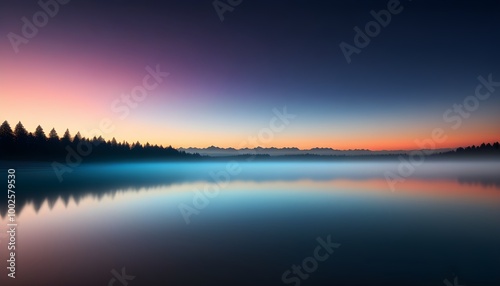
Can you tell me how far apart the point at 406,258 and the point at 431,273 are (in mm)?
1825

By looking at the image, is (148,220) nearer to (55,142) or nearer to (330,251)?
(330,251)

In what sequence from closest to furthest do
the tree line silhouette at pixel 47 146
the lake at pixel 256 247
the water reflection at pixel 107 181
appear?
1. the lake at pixel 256 247
2. the water reflection at pixel 107 181
3. the tree line silhouette at pixel 47 146

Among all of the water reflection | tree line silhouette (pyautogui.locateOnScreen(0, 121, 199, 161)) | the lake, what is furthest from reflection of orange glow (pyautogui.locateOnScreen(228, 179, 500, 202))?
tree line silhouette (pyautogui.locateOnScreen(0, 121, 199, 161))

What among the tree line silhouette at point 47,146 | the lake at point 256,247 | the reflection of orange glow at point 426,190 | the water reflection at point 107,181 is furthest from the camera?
the tree line silhouette at point 47,146

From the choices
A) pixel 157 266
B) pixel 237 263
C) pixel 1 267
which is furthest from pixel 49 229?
pixel 237 263

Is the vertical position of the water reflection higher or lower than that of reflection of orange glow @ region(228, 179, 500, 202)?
higher

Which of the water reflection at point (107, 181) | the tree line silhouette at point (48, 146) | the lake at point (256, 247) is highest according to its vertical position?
the tree line silhouette at point (48, 146)

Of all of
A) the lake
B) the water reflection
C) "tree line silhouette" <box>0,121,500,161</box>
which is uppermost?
"tree line silhouette" <box>0,121,500,161</box>

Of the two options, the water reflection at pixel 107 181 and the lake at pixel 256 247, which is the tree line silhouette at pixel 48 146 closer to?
the water reflection at pixel 107 181

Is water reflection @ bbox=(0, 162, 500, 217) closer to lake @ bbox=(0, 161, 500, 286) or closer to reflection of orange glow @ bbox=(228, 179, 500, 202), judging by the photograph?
reflection of orange glow @ bbox=(228, 179, 500, 202)

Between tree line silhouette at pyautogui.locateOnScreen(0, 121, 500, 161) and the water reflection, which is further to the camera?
tree line silhouette at pyautogui.locateOnScreen(0, 121, 500, 161)

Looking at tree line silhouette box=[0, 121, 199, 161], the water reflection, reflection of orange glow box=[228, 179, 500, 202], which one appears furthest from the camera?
tree line silhouette box=[0, 121, 199, 161]

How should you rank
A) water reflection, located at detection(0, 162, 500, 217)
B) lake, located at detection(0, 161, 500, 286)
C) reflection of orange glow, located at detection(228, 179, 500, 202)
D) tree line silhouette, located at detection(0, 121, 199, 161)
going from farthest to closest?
1. tree line silhouette, located at detection(0, 121, 199, 161)
2. reflection of orange glow, located at detection(228, 179, 500, 202)
3. water reflection, located at detection(0, 162, 500, 217)
4. lake, located at detection(0, 161, 500, 286)

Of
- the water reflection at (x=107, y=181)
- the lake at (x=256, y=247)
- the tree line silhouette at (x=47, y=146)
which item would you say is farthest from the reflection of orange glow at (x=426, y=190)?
the tree line silhouette at (x=47, y=146)
